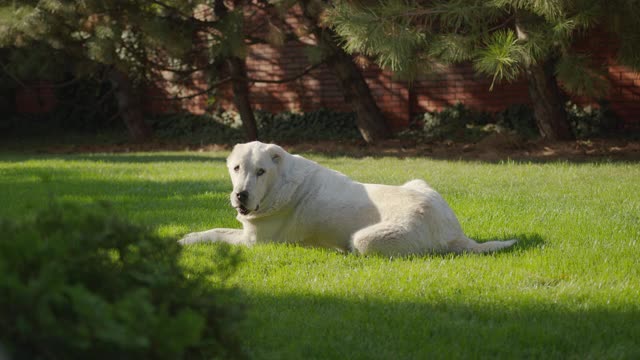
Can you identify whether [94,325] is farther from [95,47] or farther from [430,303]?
[95,47]

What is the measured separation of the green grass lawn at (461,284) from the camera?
364cm

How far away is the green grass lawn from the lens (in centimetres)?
364

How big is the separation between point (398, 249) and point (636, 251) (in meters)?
1.88

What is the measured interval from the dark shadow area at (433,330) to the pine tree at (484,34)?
6.85m

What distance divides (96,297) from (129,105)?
61.8 ft

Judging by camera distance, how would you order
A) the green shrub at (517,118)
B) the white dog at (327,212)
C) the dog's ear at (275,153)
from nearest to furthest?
the white dog at (327,212)
the dog's ear at (275,153)
the green shrub at (517,118)

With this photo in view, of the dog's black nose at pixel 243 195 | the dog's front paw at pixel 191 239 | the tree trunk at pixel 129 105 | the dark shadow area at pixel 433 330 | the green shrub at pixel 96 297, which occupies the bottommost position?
the dark shadow area at pixel 433 330

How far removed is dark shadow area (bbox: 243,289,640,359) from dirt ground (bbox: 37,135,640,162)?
890 centimetres

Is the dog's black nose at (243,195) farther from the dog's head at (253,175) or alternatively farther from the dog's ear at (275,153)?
A: the dog's ear at (275,153)

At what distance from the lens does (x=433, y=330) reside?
3.86 meters

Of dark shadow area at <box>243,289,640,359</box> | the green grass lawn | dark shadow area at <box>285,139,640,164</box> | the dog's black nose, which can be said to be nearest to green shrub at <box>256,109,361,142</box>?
dark shadow area at <box>285,139,640,164</box>

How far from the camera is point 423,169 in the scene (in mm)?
11664

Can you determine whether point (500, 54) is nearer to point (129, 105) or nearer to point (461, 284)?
point (461, 284)

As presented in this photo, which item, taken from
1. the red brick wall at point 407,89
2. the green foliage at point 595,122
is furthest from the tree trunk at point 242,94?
the green foliage at point 595,122
